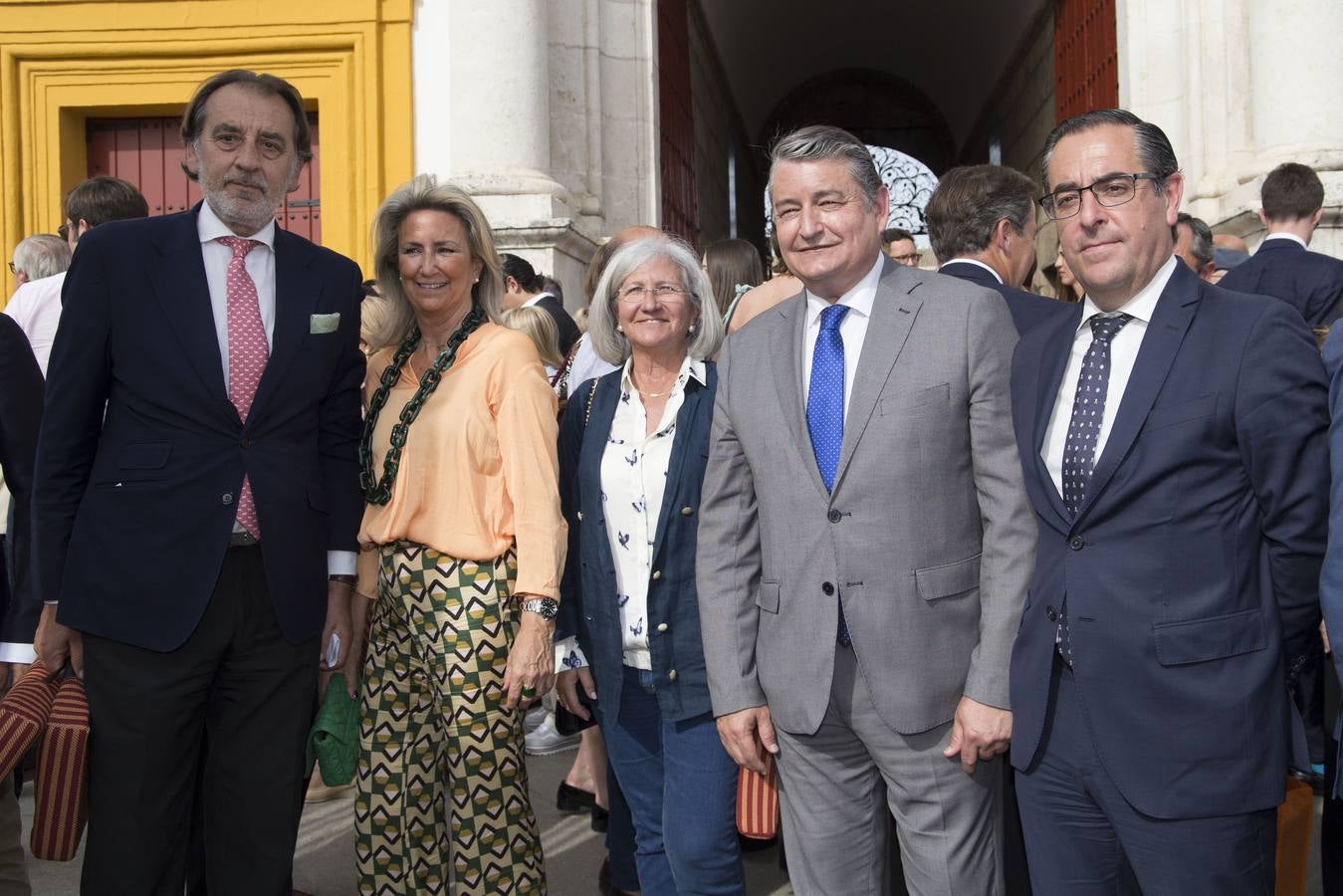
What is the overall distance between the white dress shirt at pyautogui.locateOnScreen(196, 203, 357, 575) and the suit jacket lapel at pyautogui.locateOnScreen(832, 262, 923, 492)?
4.65 feet

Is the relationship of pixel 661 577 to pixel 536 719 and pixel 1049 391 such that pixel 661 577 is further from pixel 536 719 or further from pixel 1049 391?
pixel 536 719

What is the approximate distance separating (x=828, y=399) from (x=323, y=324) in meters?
1.32

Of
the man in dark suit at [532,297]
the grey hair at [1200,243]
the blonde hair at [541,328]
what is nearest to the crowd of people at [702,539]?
the blonde hair at [541,328]

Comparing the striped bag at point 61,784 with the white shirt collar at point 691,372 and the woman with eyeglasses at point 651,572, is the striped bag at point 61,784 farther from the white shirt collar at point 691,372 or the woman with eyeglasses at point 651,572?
the white shirt collar at point 691,372

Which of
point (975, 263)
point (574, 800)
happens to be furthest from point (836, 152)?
point (574, 800)

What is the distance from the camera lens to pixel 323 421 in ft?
10.0

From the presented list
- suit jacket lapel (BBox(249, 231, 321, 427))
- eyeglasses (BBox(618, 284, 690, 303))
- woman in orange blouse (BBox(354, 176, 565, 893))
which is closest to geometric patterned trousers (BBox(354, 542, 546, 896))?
woman in orange blouse (BBox(354, 176, 565, 893))

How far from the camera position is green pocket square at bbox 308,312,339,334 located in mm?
2930

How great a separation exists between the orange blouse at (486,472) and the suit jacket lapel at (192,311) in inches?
19.9

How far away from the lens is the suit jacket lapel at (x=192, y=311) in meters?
2.74

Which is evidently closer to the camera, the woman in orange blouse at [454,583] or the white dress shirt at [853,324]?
the white dress shirt at [853,324]

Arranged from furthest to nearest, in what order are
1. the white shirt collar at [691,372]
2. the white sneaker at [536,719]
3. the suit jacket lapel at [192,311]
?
the white sneaker at [536,719] < the white shirt collar at [691,372] < the suit jacket lapel at [192,311]

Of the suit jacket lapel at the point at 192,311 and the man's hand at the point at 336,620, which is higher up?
the suit jacket lapel at the point at 192,311

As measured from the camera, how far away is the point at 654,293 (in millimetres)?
3104
